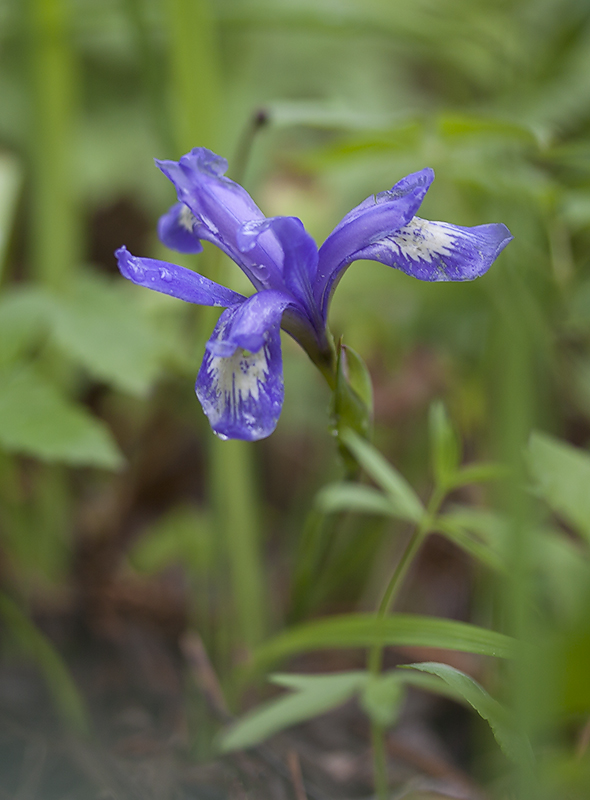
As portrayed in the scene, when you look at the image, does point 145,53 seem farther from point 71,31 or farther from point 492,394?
point 492,394

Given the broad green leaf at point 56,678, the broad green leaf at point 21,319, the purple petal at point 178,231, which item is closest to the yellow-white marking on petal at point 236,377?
the purple petal at point 178,231

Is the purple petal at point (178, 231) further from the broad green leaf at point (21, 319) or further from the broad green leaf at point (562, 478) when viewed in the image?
the broad green leaf at point (562, 478)

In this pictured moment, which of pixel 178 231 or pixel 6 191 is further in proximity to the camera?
pixel 6 191

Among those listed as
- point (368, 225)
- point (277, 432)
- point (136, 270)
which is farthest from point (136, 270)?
point (277, 432)

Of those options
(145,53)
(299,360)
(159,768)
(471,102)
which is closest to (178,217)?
(145,53)

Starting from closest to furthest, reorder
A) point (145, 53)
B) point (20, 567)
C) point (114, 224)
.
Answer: point (145, 53) → point (20, 567) → point (114, 224)

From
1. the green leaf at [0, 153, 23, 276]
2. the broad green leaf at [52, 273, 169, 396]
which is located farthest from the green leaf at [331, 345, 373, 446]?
the green leaf at [0, 153, 23, 276]

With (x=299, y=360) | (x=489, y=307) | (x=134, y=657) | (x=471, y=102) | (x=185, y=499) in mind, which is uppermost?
(x=471, y=102)

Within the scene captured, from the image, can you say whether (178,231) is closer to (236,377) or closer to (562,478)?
(236,377)
